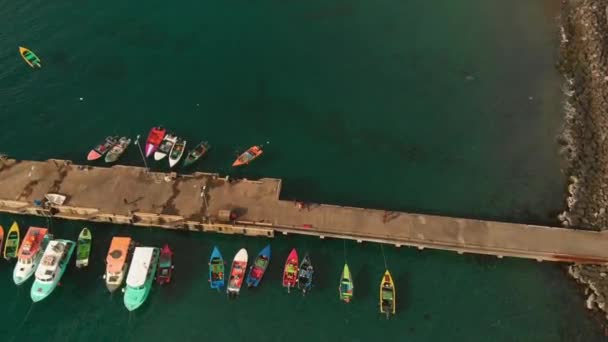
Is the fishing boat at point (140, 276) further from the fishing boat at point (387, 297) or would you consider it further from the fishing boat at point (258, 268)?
the fishing boat at point (387, 297)

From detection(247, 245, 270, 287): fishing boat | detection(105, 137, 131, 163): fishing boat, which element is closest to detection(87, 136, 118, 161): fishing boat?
detection(105, 137, 131, 163): fishing boat

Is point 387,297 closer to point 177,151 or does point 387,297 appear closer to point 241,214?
point 241,214

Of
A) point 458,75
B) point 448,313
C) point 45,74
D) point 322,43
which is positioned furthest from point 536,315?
point 45,74

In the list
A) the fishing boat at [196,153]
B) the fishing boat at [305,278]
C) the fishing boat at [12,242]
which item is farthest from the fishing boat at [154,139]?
the fishing boat at [305,278]

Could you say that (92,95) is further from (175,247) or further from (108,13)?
(175,247)

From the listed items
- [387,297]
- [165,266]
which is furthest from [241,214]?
[387,297]
